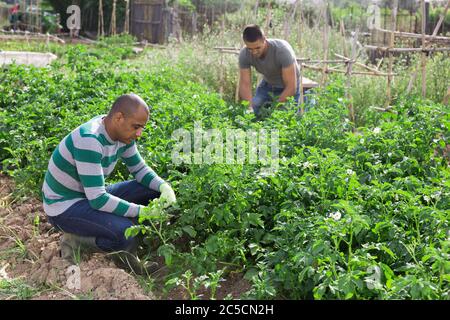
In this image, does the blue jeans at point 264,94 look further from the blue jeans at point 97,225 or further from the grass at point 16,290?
the grass at point 16,290

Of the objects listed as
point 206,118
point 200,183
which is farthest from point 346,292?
point 206,118

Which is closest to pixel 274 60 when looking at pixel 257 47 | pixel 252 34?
pixel 257 47

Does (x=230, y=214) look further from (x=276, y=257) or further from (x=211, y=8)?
(x=211, y=8)

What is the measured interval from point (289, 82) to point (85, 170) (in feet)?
10.1

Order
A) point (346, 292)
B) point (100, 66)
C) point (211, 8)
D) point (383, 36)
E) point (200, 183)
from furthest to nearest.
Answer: point (211, 8)
point (383, 36)
point (100, 66)
point (200, 183)
point (346, 292)

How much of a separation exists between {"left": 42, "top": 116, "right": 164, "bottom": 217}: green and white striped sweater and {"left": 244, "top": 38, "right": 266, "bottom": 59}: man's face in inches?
96.6

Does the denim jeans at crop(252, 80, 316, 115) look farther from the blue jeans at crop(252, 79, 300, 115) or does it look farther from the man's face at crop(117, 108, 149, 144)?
the man's face at crop(117, 108, 149, 144)

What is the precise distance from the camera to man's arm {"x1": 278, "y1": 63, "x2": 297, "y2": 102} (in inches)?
248

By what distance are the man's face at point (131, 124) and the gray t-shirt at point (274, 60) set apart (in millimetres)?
2827

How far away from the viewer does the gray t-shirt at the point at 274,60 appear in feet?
20.9

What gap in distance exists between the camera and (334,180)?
12.2 feet

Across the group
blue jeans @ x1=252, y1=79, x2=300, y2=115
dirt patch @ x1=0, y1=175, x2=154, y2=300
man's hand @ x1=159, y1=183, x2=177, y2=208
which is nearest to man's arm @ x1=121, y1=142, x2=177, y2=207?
man's hand @ x1=159, y1=183, x2=177, y2=208

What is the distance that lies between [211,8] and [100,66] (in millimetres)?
11823

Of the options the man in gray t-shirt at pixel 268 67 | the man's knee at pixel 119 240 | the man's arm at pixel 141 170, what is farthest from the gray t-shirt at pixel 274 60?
the man's knee at pixel 119 240
